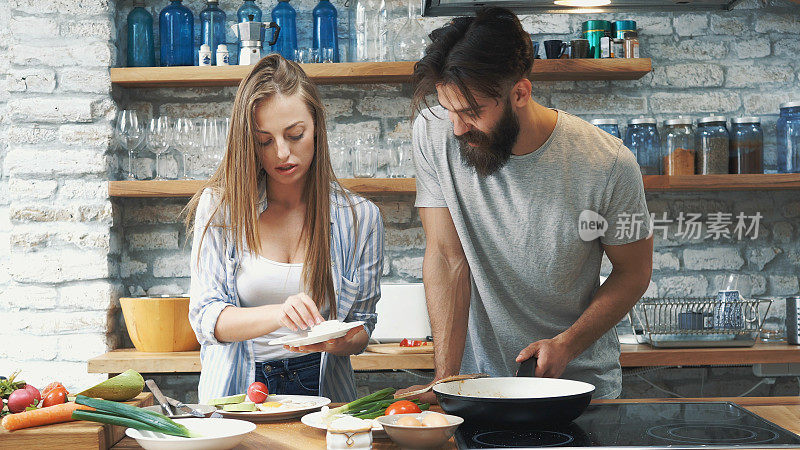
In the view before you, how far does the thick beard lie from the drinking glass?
4.46 ft

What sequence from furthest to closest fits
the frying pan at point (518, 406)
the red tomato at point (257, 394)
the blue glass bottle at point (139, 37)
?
the blue glass bottle at point (139, 37)
the red tomato at point (257, 394)
the frying pan at point (518, 406)

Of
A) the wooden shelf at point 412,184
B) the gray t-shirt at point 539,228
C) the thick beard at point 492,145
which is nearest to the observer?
the thick beard at point 492,145

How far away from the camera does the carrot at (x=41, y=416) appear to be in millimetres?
1299

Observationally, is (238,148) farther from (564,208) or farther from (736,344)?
(736,344)

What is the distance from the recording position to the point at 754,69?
3.66m

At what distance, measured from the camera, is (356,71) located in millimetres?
3369

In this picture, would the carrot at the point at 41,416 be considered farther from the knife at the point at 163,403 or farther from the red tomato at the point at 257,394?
the red tomato at the point at 257,394

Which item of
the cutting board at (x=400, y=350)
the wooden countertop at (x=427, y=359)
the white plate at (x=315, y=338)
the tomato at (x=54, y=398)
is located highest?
the white plate at (x=315, y=338)

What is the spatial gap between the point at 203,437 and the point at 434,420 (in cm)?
38

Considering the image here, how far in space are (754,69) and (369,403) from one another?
2.94 m

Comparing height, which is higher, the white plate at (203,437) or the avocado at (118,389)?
the avocado at (118,389)

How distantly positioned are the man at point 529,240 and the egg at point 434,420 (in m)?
0.61

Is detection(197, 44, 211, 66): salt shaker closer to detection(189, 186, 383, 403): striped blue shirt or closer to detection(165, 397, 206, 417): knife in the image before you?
detection(189, 186, 383, 403): striped blue shirt

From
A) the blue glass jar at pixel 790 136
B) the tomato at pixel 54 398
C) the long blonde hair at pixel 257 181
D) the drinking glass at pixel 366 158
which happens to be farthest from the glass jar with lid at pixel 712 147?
the tomato at pixel 54 398
